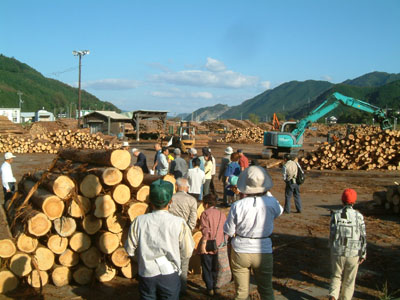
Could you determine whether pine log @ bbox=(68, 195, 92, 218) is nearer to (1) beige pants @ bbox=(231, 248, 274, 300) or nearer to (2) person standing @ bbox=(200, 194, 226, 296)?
(2) person standing @ bbox=(200, 194, 226, 296)

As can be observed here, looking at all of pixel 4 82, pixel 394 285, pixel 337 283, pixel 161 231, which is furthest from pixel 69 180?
pixel 4 82

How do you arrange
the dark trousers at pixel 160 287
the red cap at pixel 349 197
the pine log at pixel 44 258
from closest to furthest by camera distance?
the dark trousers at pixel 160 287
the red cap at pixel 349 197
the pine log at pixel 44 258

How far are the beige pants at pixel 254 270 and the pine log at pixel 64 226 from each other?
9.42ft

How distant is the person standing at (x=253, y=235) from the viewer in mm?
4109

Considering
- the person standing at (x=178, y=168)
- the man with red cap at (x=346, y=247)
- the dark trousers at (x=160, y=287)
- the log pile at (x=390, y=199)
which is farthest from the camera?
the log pile at (x=390, y=199)

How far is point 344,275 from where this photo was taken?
4.98 meters

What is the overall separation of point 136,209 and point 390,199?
7.44 meters

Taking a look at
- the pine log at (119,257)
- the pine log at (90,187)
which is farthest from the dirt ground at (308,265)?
the pine log at (90,187)

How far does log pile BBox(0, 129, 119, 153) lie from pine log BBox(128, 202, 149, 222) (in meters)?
21.3

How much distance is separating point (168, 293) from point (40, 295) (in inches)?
118

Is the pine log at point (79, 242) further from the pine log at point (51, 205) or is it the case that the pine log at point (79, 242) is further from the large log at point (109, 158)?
the large log at point (109, 158)

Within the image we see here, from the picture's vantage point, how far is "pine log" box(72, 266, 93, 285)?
5.85 metres

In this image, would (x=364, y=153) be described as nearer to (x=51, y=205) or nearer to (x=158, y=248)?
(x=51, y=205)

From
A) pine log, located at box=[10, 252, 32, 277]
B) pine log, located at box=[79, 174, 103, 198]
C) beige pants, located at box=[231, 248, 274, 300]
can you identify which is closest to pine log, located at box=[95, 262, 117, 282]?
pine log, located at box=[10, 252, 32, 277]
